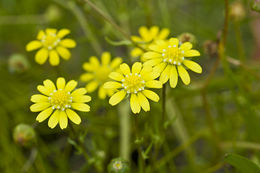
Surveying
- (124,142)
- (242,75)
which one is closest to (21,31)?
(124,142)

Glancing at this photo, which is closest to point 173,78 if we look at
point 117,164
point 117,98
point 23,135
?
point 117,98

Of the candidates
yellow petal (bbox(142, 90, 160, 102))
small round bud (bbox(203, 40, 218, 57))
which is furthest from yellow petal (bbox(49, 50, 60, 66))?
small round bud (bbox(203, 40, 218, 57))

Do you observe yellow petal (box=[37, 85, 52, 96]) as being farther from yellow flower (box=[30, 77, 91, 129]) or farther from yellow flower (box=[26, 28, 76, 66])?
yellow flower (box=[26, 28, 76, 66])

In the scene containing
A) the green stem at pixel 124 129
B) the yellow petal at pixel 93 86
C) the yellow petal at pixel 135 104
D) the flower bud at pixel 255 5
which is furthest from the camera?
the green stem at pixel 124 129

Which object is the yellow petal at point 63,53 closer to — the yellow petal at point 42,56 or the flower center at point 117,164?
the yellow petal at point 42,56

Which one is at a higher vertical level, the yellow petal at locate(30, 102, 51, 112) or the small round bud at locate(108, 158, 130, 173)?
the yellow petal at locate(30, 102, 51, 112)

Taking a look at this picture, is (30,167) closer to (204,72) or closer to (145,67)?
(145,67)

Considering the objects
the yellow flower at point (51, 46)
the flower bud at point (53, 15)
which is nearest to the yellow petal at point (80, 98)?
the yellow flower at point (51, 46)
